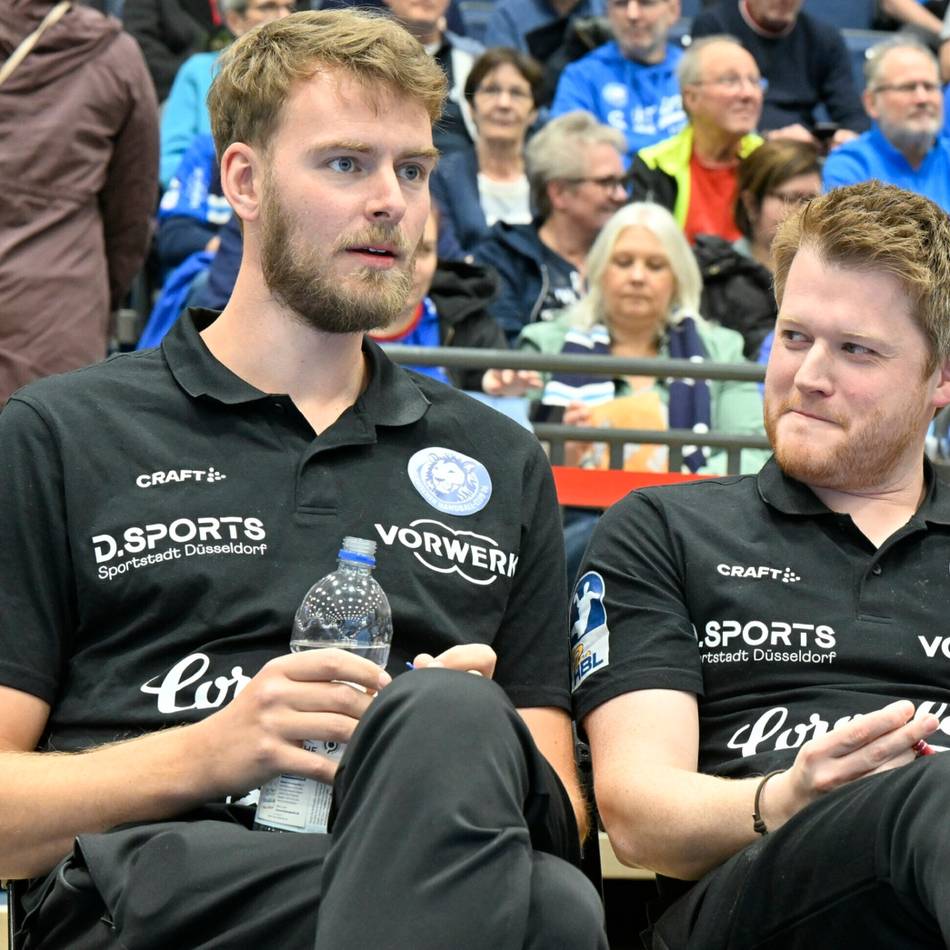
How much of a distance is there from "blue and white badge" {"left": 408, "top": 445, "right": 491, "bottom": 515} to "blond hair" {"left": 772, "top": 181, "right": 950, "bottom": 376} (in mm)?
692

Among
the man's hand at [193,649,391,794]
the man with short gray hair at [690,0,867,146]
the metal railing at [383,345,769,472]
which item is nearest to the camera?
the man's hand at [193,649,391,794]

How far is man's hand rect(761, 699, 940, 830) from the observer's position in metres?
2.16

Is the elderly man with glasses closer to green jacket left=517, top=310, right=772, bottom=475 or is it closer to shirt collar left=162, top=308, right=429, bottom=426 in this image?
green jacket left=517, top=310, right=772, bottom=475

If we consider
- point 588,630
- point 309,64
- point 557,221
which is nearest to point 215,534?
point 588,630

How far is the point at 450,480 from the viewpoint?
106 inches

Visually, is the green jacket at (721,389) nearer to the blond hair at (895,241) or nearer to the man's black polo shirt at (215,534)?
the blond hair at (895,241)

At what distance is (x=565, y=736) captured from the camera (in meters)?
2.68

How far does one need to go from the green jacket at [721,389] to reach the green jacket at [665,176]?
1234mm

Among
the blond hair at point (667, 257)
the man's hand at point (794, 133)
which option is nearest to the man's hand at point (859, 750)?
the blond hair at point (667, 257)

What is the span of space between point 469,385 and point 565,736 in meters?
2.65

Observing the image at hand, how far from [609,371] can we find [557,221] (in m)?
1.93

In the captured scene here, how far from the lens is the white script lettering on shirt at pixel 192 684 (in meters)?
2.41

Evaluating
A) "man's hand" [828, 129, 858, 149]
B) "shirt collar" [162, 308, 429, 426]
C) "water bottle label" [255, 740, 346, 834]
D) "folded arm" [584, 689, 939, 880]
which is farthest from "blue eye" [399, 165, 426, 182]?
"man's hand" [828, 129, 858, 149]

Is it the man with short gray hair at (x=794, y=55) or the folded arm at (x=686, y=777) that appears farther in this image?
the man with short gray hair at (x=794, y=55)
